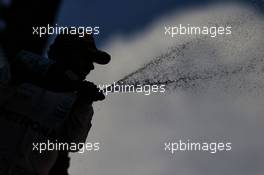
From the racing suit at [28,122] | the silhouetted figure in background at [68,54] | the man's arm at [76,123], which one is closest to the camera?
the racing suit at [28,122]

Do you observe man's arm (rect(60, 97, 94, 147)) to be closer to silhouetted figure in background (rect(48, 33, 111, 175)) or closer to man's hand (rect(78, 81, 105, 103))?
man's hand (rect(78, 81, 105, 103))

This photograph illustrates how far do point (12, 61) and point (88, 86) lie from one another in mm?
451

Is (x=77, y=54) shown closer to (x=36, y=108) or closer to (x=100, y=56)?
(x=100, y=56)

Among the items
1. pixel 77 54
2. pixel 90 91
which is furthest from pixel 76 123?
pixel 77 54

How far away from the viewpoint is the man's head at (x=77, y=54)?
3816 mm

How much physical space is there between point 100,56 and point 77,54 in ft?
0.48

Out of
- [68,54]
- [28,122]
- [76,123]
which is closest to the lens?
[28,122]

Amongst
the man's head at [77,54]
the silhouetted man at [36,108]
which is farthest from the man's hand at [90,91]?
the man's head at [77,54]

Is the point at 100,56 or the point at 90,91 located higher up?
the point at 100,56

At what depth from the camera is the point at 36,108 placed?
11.4 feet

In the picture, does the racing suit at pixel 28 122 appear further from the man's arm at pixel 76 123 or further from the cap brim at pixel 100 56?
the cap brim at pixel 100 56

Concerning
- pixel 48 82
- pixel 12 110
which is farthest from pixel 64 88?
pixel 12 110

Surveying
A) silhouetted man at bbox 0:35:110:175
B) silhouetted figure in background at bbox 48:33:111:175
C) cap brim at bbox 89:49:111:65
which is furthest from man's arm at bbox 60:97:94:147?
cap brim at bbox 89:49:111:65

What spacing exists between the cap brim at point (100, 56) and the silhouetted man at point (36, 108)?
28 cm
